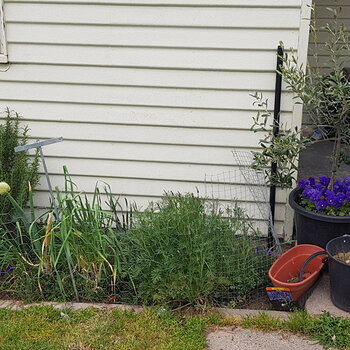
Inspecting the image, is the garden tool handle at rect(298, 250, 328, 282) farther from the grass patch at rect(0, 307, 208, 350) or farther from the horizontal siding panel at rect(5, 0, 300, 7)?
the horizontal siding panel at rect(5, 0, 300, 7)

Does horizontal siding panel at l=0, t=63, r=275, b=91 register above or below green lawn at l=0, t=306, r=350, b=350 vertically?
above

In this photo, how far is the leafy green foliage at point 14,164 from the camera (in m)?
4.14

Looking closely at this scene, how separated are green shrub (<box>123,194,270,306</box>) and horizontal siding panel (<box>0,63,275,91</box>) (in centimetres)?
94

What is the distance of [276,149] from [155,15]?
131 centimetres

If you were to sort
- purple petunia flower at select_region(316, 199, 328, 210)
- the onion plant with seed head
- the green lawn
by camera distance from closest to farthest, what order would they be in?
the green lawn → the onion plant with seed head → purple petunia flower at select_region(316, 199, 328, 210)

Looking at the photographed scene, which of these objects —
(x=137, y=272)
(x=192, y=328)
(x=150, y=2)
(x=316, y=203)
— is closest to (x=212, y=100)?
(x=150, y=2)

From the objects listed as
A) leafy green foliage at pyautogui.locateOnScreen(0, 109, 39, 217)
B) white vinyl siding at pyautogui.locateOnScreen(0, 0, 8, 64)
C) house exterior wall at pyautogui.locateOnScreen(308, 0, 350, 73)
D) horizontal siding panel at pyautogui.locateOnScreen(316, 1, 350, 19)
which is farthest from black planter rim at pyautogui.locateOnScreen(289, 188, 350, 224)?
horizontal siding panel at pyautogui.locateOnScreen(316, 1, 350, 19)

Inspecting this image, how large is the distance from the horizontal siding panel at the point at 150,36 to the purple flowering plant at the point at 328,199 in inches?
40.9

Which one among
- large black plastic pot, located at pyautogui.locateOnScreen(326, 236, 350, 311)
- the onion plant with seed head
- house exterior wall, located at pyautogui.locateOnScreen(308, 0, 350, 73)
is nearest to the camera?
large black plastic pot, located at pyautogui.locateOnScreen(326, 236, 350, 311)

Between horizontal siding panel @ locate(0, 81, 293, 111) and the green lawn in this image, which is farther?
horizontal siding panel @ locate(0, 81, 293, 111)

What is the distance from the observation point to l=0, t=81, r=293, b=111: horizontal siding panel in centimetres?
412

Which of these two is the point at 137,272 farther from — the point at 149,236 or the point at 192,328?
the point at 192,328

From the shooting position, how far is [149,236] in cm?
354

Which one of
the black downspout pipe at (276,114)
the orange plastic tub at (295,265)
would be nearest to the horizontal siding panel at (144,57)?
the black downspout pipe at (276,114)
